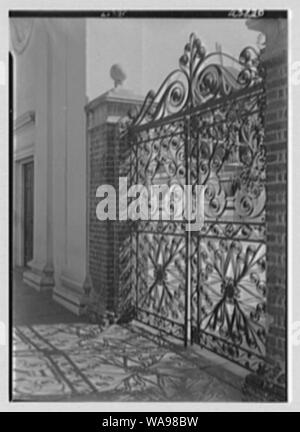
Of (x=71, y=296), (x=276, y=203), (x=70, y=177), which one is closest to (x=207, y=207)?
(x=276, y=203)

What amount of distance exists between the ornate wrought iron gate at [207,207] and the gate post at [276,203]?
0.04m

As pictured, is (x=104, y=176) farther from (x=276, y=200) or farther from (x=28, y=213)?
(x=276, y=200)

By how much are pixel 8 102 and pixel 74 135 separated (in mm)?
419

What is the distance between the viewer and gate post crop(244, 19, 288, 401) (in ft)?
8.21

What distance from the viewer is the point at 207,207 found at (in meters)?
2.75

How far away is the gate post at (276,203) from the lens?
2.50m

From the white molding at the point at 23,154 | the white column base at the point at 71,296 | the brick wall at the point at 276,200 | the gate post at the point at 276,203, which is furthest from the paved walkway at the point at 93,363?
the white molding at the point at 23,154

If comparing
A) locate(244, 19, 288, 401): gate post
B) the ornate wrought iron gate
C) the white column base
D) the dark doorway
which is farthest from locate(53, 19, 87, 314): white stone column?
locate(244, 19, 288, 401): gate post

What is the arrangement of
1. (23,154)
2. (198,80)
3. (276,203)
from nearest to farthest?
(276,203) → (198,80) → (23,154)

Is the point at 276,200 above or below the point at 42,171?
below

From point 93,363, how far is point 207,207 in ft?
3.71
